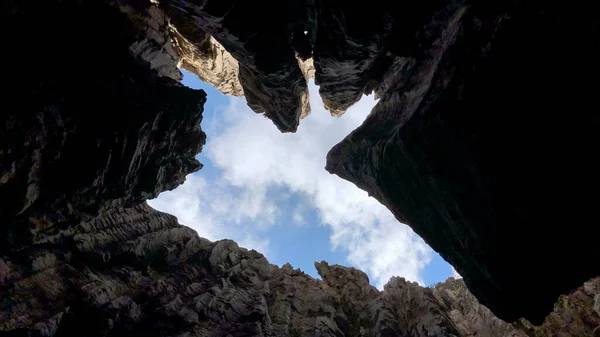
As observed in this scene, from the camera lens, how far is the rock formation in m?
11.6

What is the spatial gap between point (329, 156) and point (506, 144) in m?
15.0

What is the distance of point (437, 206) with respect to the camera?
1695cm

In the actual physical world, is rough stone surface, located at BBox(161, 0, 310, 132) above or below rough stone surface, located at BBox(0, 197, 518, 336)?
above

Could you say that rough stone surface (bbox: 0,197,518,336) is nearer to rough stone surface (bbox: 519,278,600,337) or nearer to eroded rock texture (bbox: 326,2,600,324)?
rough stone surface (bbox: 519,278,600,337)

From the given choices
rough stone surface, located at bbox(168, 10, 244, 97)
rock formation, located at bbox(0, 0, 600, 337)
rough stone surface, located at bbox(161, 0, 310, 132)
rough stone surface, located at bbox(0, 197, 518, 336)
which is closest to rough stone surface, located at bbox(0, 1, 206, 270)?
rock formation, located at bbox(0, 0, 600, 337)

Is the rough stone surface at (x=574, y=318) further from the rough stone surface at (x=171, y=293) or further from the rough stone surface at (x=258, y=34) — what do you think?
the rough stone surface at (x=258, y=34)

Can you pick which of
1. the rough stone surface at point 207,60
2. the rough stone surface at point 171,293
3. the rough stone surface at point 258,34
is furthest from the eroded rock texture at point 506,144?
the rough stone surface at point 207,60

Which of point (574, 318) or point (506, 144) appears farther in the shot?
point (574, 318)

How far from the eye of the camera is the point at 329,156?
26062 millimetres

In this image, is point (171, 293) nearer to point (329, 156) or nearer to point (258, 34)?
point (329, 156)

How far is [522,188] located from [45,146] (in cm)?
2017

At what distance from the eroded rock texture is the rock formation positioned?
71 mm

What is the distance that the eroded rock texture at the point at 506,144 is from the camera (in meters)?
10.2

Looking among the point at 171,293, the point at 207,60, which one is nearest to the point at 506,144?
the point at 171,293
